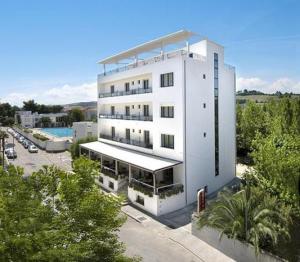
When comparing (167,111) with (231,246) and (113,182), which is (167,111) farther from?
(231,246)

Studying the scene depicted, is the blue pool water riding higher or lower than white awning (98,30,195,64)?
lower

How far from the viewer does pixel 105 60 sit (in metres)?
41.7

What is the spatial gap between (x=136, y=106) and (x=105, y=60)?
982cm

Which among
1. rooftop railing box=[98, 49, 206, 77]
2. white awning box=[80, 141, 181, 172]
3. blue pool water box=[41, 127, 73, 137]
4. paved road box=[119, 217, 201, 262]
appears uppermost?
rooftop railing box=[98, 49, 206, 77]

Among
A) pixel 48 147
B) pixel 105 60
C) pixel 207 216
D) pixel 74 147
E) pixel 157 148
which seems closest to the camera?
pixel 207 216

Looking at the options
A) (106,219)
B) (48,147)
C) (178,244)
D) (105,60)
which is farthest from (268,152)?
(48,147)

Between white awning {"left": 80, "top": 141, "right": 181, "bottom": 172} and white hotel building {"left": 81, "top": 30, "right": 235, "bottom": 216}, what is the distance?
9cm

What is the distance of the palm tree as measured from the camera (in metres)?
18.2

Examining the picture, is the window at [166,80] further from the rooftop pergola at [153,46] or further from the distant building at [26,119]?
the distant building at [26,119]

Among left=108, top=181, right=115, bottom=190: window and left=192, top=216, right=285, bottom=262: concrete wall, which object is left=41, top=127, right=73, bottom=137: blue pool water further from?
left=192, top=216, right=285, bottom=262: concrete wall

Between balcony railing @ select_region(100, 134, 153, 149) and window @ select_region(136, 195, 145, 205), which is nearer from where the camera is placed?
window @ select_region(136, 195, 145, 205)

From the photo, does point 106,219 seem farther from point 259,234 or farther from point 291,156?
point 291,156

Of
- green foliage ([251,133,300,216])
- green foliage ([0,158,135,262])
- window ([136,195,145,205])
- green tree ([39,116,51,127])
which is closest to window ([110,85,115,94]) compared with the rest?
window ([136,195,145,205])

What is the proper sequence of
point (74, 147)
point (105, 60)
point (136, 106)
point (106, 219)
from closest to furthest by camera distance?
1. point (106, 219)
2. point (136, 106)
3. point (105, 60)
4. point (74, 147)
